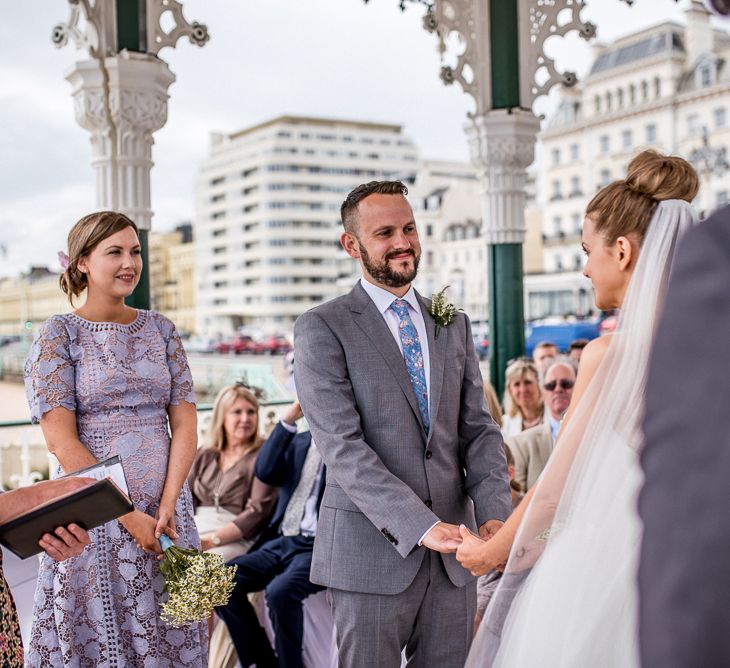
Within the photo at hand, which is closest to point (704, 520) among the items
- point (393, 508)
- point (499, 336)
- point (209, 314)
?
point (393, 508)

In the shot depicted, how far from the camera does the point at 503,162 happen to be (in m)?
5.73

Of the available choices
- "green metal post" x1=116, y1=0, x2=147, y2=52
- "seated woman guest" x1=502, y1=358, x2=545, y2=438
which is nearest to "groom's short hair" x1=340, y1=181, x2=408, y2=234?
"green metal post" x1=116, y1=0, x2=147, y2=52

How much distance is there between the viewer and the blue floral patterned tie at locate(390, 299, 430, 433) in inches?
99.8

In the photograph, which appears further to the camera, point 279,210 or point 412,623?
point 279,210

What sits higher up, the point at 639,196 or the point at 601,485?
the point at 639,196

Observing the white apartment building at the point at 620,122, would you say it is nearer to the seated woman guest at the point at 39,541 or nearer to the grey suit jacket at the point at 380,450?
the grey suit jacket at the point at 380,450

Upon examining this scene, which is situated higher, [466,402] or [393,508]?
[466,402]

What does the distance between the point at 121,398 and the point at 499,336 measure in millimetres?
3564

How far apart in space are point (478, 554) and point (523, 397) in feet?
9.37

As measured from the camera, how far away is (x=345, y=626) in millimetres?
2451

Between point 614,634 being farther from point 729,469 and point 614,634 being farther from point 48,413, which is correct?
point 48,413

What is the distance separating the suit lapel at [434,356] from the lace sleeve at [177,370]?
2.79 ft

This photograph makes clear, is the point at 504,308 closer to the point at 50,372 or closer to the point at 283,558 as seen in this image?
the point at 283,558

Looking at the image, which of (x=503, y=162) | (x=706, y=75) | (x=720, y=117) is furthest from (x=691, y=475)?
(x=706, y=75)
